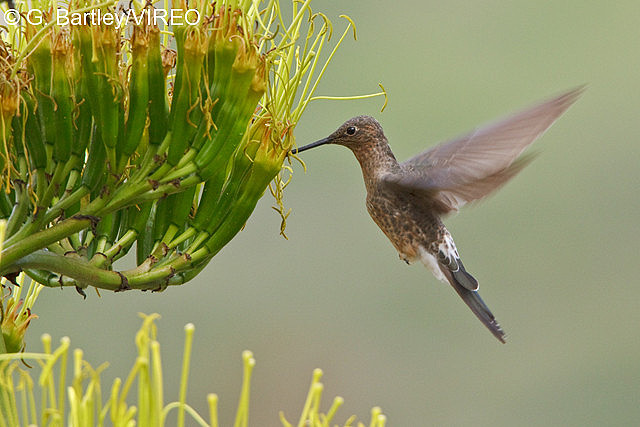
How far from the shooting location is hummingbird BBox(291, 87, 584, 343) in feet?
2.44

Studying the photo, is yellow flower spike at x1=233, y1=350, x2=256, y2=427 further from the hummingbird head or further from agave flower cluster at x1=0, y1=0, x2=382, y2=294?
the hummingbird head

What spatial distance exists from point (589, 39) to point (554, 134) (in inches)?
12.5

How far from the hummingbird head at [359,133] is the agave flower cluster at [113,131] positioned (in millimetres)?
283

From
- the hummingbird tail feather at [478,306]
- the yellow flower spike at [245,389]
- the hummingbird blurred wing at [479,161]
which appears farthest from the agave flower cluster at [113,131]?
the hummingbird tail feather at [478,306]

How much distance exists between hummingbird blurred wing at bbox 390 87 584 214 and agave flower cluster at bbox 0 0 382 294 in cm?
25

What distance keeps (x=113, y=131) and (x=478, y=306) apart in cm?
51

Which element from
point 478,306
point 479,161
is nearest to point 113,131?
point 479,161

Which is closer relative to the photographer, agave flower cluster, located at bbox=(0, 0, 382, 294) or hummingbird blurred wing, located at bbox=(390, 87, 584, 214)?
agave flower cluster, located at bbox=(0, 0, 382, 294)

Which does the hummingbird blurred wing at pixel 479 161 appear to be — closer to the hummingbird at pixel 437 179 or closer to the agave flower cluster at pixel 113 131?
the hummingbird at pixel 437 179

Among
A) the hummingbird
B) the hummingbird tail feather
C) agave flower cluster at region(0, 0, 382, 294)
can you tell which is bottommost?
the hummingbird tail feather

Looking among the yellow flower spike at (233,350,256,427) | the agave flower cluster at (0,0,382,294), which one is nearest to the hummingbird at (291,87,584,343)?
the agave flower cluster at (0,0,382,294)

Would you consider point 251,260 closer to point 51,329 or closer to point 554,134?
point 51,329

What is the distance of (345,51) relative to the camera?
271 cm

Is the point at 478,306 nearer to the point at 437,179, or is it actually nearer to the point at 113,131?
the point at 437,179
